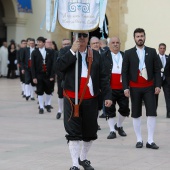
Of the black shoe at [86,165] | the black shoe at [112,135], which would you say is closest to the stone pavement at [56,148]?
the black shoe at [112,135]

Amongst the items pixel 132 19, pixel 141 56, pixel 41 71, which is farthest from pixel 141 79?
pixel 132 19

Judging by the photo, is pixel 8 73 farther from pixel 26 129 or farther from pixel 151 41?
pixel 26 129

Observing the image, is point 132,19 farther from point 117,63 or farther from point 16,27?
point 117,63

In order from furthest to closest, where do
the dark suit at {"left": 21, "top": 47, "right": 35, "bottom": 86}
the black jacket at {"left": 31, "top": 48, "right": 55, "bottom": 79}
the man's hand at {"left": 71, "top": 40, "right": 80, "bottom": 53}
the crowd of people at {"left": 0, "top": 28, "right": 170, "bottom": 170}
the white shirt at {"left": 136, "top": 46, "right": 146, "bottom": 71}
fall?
1. the dark suit at {"left": 21, "top": 47, "right": 35, "bottom": 86}
2. the black jacket at {"left": 31, "top": 48, "right": 55, "bottom": 79}
3. the white shirt at {"left": 136, "top": 46, "right": 146, "bottom": 71}
4. the crowd of people at {"left": 0, "top": 28, "right": 170, "bottom": 170}
5. the man's hand at {"left": 71, "top": 40, "right": 80, "bottom": 53}

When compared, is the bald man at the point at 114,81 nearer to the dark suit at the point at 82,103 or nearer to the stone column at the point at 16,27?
the dark suit at the point at 82,103

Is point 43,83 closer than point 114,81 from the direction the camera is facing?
No

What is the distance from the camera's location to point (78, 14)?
7.73 meters

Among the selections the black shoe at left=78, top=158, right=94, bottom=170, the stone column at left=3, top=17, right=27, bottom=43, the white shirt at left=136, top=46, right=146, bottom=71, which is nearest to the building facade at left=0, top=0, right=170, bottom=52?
the stone column at left=3, top=17, right=27, bottom=43

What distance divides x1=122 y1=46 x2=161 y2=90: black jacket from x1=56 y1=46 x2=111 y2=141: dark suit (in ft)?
5.82

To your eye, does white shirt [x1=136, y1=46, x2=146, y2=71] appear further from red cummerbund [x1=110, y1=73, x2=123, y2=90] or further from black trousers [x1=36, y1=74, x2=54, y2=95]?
black trousers [x1=36, y1=74, x2=54, y2=95]

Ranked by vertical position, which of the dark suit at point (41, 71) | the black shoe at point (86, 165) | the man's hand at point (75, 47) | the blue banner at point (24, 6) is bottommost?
the black shoe at point (86, 165)

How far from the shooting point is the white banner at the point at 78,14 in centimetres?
772

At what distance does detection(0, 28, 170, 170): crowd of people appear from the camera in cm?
761

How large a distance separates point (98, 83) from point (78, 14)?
92 cm
